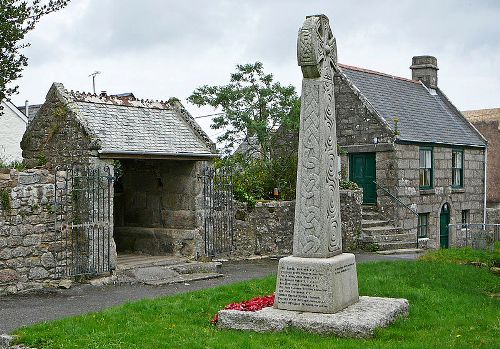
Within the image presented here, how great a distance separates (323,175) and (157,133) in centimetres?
732

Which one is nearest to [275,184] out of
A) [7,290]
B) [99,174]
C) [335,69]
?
[99,174]

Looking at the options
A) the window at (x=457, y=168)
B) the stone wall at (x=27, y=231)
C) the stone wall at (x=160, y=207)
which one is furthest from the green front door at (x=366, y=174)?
the stone wall at (x=27, y=231)

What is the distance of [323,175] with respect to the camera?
8.20 m

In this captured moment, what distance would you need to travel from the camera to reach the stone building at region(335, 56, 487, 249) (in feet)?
73.1

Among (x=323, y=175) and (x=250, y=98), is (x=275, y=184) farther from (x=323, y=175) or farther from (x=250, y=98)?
(x=323, y=175)

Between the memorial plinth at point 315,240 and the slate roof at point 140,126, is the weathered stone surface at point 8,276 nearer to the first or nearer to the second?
the slate roof at point 140,126

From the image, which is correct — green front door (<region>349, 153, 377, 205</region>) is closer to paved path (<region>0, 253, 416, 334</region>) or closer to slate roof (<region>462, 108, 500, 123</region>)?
paved path (<region>0, 253, 416, 334</region>)

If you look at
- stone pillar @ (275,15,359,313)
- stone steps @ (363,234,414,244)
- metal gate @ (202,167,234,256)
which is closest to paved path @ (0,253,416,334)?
metal gate @ (202,167,234,256)

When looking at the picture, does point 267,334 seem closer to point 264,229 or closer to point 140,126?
point 140,126

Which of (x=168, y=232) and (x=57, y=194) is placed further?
(x=168, y=232)

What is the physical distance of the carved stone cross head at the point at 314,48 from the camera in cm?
823

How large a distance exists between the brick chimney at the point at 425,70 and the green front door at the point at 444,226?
5.54 m

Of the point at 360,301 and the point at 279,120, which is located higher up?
the point at 279,120

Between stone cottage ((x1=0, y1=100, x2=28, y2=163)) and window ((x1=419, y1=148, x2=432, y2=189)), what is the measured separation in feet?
53.1
